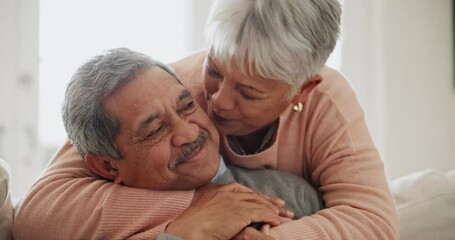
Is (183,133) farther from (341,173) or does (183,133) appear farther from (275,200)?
(341,173)

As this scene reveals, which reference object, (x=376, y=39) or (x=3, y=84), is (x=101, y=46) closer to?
(x=3, y=84)

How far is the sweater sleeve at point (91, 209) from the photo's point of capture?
4.69 feet

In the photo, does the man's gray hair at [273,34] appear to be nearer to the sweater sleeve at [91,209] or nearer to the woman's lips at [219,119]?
the woman's lips at [219,119]

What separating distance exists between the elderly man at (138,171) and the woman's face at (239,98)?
7cm

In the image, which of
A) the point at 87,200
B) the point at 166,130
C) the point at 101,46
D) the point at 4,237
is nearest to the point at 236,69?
the point at 166,130

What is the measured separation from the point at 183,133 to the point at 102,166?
0.74 feet

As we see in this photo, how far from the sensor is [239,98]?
5.15 feet

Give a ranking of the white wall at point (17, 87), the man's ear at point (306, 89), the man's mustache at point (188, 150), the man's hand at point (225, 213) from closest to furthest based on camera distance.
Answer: the man's hand at point (225, 213) < the man's mustache at point (188, 150) < the man's ear at point (306, 89) < the white wall at point (17, 87)

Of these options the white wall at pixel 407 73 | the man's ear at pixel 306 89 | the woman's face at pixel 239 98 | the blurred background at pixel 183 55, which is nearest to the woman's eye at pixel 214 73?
the woman's face at pixel 239 98

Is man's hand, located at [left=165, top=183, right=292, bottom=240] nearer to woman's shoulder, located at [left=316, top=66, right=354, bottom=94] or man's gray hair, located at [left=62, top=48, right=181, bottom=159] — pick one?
man's gray hair, located at [left=62, top=48, right=181, bottom=159]

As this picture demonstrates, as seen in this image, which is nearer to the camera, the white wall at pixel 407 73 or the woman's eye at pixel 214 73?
the woman's eye at pixel 214 73

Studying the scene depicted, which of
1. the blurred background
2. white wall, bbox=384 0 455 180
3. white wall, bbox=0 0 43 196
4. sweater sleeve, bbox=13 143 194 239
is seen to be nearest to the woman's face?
sweater sleeve, bbox=13 143 194 239

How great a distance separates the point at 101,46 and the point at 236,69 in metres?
1.85

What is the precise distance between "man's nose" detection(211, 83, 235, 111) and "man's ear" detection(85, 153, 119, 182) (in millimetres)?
292
